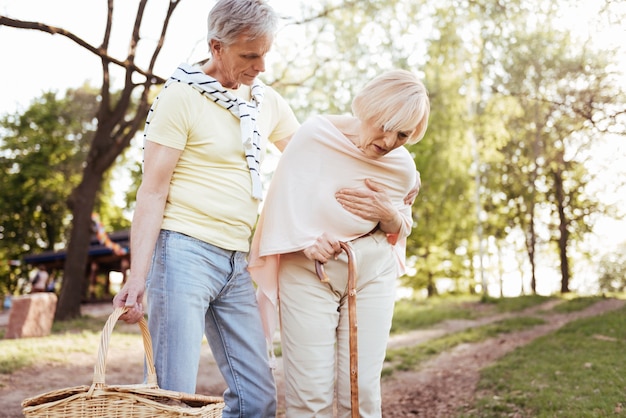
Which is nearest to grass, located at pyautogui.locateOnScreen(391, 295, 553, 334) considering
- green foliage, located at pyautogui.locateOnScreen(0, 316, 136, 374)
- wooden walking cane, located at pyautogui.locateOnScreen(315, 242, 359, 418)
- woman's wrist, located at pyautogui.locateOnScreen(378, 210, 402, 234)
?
green foliage, located at pyautogui.locateOnScreen(0, 316, 136, 374)

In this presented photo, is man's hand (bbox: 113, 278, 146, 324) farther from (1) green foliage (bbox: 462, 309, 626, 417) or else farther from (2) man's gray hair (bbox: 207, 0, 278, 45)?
(1) green foliage (bbox: 462, 309, 626, 417)

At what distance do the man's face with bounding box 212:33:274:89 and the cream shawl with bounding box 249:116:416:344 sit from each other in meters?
0.38

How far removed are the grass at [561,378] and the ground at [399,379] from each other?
31 centimetres

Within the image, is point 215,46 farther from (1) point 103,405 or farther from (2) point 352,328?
(1) point 103,405

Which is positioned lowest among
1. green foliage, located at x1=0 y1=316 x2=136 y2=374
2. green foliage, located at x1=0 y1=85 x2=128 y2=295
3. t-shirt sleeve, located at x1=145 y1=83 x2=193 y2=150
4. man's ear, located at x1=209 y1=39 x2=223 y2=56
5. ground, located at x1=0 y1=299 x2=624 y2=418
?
ground, located at x1=0 y1=299 x2=624 y2=418

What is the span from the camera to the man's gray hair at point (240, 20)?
8.09 ft

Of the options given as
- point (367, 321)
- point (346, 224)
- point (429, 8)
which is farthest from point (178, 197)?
point (429, 8)

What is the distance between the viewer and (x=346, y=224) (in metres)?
2.81

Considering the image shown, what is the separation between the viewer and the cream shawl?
9.21 feet

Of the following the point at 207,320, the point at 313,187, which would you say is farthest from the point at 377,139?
the point at 207,320

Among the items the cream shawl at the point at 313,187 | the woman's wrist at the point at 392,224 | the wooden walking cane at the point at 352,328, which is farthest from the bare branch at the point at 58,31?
the wooden walking cane at the point at 352,328

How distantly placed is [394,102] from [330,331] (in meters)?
0.95

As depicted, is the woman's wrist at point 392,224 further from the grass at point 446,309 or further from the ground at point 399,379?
the grass at point 446,309

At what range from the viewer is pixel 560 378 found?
6.62 meters
